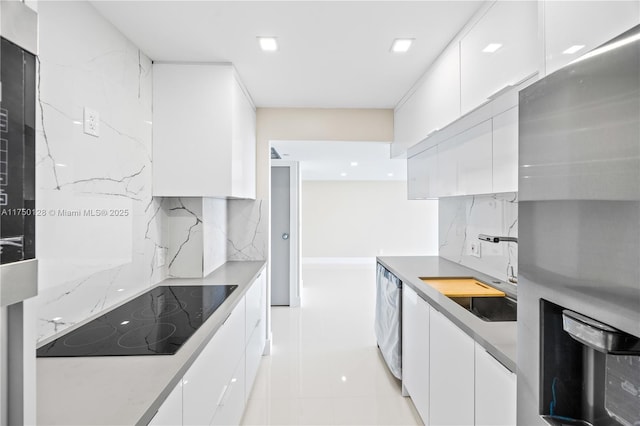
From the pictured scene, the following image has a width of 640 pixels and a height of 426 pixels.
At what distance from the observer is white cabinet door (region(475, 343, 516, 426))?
1.15 meters

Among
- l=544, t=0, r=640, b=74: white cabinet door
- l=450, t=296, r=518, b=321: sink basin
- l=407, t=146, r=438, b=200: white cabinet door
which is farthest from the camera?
l=407, t=146, r=438, b=200: white cabinet door

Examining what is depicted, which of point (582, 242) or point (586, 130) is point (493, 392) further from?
point (586, 130)

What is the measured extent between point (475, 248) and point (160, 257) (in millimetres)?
2404

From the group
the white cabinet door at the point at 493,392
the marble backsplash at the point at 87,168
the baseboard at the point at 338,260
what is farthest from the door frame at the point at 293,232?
the baseboard at the point at 338,260

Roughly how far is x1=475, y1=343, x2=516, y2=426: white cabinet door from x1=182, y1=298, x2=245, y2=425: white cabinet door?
1.10 m

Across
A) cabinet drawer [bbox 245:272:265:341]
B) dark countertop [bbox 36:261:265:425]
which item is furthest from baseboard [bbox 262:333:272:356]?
dark countertop [bbox 36:261:265:425]

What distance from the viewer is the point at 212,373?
1520 millimetres

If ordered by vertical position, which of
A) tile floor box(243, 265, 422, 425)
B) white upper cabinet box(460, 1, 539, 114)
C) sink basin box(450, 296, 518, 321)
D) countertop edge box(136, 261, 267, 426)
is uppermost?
white upper cabinet box(460, 1, 539, 114)

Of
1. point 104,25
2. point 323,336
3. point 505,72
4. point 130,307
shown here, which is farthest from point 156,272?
point 505,72

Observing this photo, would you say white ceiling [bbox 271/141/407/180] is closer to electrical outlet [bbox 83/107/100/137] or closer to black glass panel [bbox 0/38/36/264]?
electrical outlet [bbox 83/107/100/137]

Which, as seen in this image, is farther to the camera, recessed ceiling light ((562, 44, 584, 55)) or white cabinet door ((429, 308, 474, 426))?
white cabinet door ((429, 308, 474, 426))

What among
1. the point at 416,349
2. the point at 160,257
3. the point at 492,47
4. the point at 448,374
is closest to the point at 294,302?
the point at 160,257

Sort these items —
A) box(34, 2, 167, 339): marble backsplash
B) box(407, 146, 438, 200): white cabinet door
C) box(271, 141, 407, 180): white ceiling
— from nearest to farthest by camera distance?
box(34, 2, 167, 339): marble backsplash
box(407, 146, 438, 200): white cabinet door
box(271, 141, 407, 180): white ceiling

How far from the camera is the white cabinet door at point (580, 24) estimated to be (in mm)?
715
